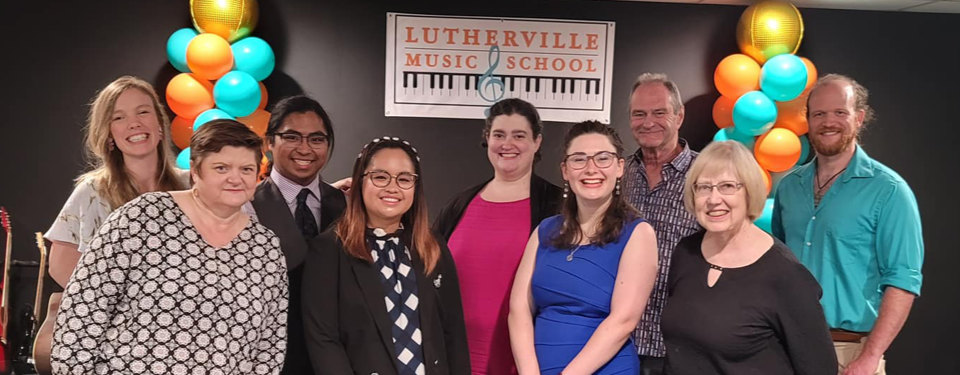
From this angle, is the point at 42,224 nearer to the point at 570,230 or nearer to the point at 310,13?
the point at 310,13

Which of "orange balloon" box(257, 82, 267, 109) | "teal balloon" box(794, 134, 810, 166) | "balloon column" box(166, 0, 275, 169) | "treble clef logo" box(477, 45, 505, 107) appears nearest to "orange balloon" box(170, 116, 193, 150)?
"balloon column" box(166, 0, 275, 169)

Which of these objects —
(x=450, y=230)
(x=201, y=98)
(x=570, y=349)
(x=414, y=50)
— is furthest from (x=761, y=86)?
(x=201, y=98)

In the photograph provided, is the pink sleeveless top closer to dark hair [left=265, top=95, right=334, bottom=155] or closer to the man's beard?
dark hair [left=265, top=95, right=334, bottom=155]

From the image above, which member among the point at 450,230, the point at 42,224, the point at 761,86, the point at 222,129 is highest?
the point at 761,86

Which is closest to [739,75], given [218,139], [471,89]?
[471,89]

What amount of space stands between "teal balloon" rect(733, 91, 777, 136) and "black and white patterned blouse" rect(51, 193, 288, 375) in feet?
12.3

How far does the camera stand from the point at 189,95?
494 centimetres

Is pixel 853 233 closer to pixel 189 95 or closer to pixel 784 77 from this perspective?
pixel 784 77

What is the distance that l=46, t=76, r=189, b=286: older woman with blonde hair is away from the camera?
2771mm

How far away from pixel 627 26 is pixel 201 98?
3168 mm

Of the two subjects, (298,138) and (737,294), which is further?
(298,138)

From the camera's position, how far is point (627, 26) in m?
5.81

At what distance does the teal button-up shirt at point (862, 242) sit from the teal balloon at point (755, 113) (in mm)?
1902

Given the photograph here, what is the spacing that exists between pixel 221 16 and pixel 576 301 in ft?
11.5
